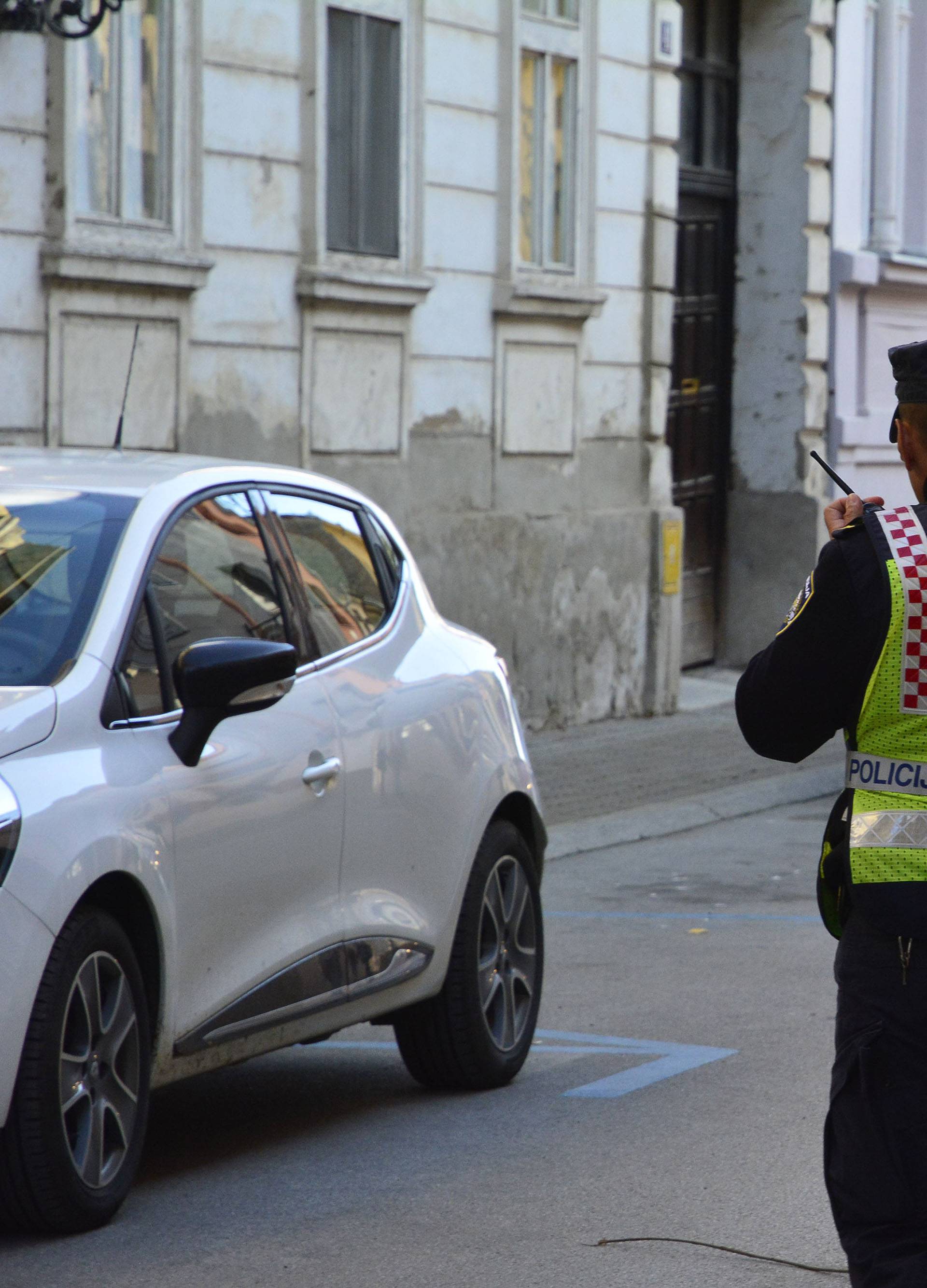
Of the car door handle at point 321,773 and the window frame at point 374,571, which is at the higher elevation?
the window frame at point 374,571

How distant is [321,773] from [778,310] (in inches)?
531

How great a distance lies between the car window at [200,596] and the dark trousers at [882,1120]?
2040 mm

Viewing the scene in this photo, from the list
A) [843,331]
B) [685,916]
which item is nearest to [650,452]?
[843,331]

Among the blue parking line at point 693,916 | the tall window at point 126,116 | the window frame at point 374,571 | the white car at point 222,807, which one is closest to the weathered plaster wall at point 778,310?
the tall window at point 126,116

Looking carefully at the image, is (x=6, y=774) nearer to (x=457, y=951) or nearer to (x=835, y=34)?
(x=457, y=951)

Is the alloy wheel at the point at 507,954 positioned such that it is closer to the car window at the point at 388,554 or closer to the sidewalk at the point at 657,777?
the car window at the point at 388,554

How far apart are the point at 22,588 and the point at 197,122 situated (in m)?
7.77

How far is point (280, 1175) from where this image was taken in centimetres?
523

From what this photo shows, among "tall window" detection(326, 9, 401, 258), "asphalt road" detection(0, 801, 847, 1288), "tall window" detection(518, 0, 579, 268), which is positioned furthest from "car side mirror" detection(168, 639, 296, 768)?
"tall window" detection(518, 0, 579, 268)

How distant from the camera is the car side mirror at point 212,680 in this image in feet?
16.1

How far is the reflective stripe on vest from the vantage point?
10.7ft

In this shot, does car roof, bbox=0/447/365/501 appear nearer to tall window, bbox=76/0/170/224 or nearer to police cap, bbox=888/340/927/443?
police cap, bbox=888/340/927/443

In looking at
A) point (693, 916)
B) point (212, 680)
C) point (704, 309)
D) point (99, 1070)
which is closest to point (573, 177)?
point (704, 309)

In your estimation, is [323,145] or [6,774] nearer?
[6,774]
